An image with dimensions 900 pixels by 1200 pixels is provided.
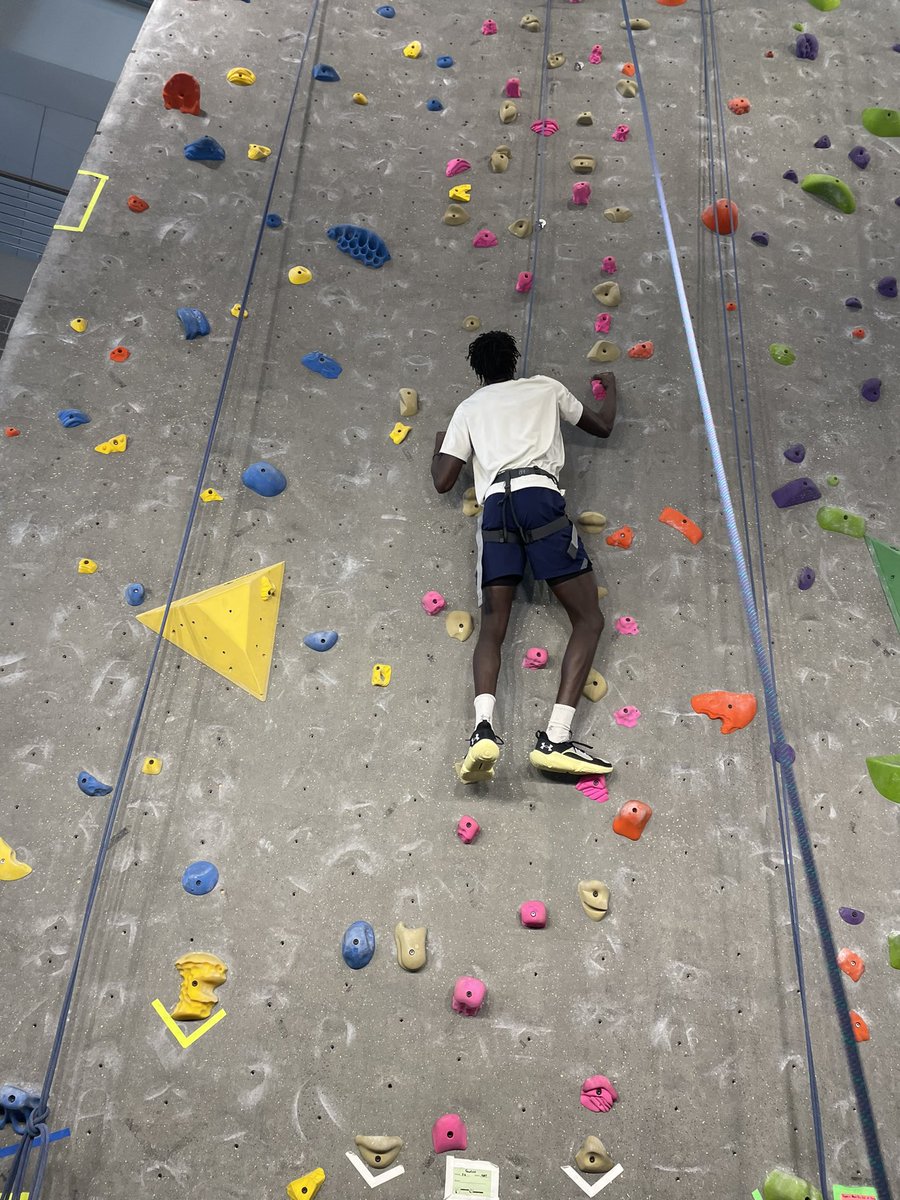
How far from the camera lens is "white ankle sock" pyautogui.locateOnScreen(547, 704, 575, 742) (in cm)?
253

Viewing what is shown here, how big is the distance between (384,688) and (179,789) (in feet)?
1.92

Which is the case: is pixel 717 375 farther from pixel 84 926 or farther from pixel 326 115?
pixel 84 926

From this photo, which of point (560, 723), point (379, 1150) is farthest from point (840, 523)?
point (379, 1150)

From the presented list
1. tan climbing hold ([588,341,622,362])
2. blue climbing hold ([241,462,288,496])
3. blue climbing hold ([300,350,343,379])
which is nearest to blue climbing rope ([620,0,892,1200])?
tan climbing hold ([588,341,622,362])

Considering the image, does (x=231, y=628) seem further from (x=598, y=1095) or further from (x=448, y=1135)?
(x=598, y=1095)

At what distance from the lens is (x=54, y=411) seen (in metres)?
3.01

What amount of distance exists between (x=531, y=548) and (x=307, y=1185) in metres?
1.59

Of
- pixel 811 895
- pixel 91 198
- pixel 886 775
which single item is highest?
pixel 91 198

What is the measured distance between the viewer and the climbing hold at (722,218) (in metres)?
3.56

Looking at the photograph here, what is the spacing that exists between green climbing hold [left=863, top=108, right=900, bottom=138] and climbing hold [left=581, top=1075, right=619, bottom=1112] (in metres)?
3.57

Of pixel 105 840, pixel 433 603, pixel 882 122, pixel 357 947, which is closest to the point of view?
pixel 357 947

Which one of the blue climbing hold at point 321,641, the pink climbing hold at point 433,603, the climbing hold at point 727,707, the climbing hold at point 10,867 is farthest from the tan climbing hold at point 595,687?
the climbing hold at point 10,867

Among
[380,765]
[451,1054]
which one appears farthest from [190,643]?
[451,1054]

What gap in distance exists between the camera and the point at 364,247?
3.42 metres
